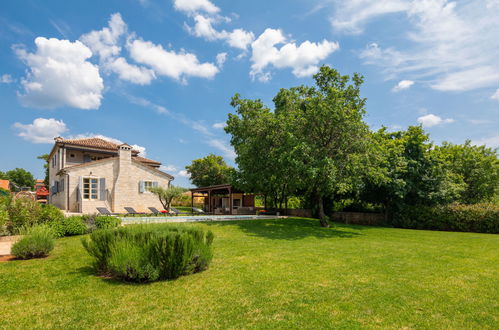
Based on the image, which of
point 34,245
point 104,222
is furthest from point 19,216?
point 34,245

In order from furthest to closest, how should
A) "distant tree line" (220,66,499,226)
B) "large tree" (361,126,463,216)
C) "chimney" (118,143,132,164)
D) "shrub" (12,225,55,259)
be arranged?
"chimney" (118,143,132,164) → "large tree" (361,126,463,216) → "distant tree line" (220,66,499,226) → "shrub" (12,225,55,259)

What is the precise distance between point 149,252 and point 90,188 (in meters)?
20.0

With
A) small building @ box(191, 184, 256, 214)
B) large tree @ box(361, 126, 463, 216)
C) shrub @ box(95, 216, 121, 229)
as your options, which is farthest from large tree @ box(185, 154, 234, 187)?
shrub @ box(95, 216, 121, 229)

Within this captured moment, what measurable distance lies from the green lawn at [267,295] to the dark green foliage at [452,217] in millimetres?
13115

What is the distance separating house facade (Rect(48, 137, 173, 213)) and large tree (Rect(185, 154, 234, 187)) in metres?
18.9

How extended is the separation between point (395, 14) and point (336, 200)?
16.5m

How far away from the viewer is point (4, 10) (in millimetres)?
11922

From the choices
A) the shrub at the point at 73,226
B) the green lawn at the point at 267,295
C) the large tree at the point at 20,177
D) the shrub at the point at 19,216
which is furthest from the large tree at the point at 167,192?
the large tree at the point at 20,177

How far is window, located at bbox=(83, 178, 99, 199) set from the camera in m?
22.9

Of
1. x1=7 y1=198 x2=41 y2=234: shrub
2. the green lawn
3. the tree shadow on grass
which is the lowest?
the tree shadow on grass

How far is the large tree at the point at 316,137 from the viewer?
51.1 feet

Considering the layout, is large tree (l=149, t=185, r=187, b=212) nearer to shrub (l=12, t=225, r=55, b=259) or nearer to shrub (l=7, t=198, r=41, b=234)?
shrub (l=7, t=198, r=41, b=234)

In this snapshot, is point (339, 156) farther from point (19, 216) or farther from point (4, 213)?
point (4, 213)

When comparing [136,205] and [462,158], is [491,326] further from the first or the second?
[462,158]
